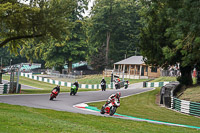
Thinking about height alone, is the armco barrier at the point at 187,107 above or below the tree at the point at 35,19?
below

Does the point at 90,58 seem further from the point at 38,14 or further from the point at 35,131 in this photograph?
the point at 35,131

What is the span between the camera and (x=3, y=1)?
26.6 metres

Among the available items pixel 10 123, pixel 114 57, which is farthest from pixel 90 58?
pixel 10 123

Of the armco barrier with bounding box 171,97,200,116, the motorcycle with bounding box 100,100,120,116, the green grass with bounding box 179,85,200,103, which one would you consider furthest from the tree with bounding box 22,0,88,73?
the motorcycle with bounding box 100,100,120,116

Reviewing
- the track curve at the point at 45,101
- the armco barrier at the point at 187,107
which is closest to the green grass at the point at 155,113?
the armco barrier at the point at 187,107

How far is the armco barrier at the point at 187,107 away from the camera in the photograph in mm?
19964

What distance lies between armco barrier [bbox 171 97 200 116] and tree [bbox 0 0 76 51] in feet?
45.1

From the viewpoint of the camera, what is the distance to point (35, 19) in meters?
27.6

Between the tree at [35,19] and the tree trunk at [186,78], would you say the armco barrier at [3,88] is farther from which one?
the tree trunk at [186,78]

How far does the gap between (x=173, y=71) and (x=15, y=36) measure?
28.9m

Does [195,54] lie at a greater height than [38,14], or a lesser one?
lesser

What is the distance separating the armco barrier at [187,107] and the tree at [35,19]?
13.7 meters

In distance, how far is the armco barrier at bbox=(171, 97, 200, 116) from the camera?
1996 cm

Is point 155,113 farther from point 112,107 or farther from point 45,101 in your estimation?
point 45,101
